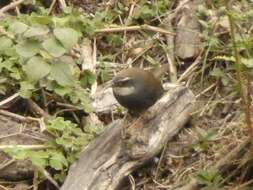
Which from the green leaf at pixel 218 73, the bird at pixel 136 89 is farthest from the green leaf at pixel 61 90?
the green leaf at pixel 218 73

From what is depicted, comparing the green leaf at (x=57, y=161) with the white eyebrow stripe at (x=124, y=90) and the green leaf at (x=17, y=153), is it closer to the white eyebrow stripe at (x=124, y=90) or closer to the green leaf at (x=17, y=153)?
the green leaf at (x=17, y=153)

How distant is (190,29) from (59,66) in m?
1.59

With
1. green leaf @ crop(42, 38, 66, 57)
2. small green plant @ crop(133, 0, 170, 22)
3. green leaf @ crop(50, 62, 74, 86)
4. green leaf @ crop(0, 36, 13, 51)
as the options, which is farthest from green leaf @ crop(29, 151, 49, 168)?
small green plant @ crop(133, 0, 170, 22)

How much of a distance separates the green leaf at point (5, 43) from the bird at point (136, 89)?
94 centimetres

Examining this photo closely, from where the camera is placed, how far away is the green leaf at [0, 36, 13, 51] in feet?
15.5

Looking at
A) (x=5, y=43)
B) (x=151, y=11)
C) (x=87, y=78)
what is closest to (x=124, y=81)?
(x=87, y=78)

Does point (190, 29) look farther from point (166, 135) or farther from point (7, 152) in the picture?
point (7, 152)

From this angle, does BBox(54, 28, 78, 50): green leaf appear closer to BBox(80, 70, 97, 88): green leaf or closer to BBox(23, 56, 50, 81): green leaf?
BBox(23, 56, 50, 81): green leaf

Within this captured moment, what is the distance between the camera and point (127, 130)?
160 inches

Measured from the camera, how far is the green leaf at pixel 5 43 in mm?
4711

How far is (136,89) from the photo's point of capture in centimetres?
414

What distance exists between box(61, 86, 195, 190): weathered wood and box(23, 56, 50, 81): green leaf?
59 cm

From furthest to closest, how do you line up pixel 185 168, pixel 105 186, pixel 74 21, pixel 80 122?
pixel 74 21 → pixel 80 122 → pixel 185 168 → pixel 105 186

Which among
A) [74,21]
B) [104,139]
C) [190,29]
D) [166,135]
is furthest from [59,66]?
[190,29]
